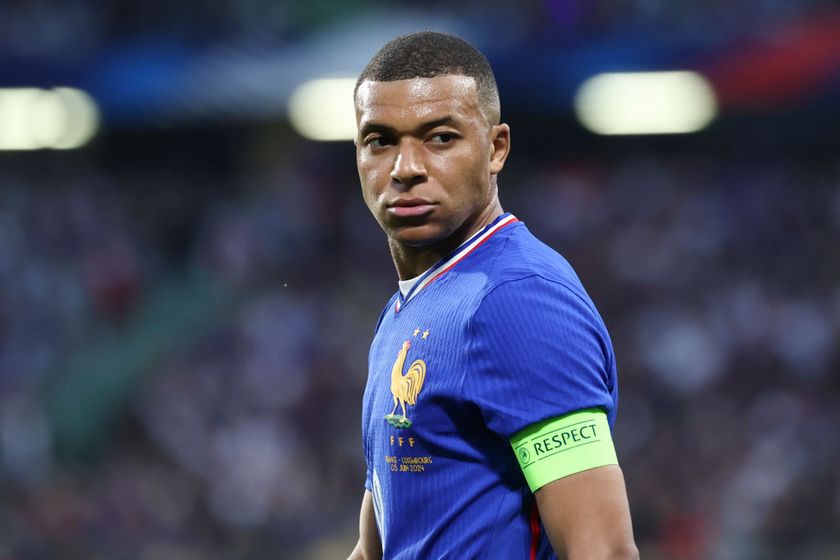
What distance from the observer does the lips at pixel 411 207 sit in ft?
8.02

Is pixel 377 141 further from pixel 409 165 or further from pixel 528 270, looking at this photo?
pixel 528 270

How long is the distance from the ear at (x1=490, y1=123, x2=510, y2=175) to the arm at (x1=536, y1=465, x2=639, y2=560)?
72 centimetres

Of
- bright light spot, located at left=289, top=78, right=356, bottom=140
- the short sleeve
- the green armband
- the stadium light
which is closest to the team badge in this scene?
the short sleeve

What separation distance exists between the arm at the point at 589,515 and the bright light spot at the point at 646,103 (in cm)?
1212

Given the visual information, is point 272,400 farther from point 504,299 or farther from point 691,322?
point 504,299

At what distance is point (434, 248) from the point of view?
101 inches

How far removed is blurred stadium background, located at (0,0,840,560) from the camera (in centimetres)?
1070

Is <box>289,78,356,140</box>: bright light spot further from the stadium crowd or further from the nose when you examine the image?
the nose

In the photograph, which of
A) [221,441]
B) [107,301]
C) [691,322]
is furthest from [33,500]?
[691,322]

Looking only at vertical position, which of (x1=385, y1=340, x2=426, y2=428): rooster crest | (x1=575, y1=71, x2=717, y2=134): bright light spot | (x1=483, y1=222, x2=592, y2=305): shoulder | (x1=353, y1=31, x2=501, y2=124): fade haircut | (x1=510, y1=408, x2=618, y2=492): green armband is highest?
(x1=575, y1=71, x2=717, y2=134): bright light spot

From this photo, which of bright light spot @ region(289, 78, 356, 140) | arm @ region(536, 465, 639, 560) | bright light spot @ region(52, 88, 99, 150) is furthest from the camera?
bright light spot @ region(52, 88, 99, 150)

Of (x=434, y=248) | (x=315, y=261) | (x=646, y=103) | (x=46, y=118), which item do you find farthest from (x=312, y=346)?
(x=434, y=248)

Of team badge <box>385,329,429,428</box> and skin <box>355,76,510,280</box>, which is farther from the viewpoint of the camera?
skin <box>355,76,510,280</box>

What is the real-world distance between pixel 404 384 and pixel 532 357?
1.05 ft
